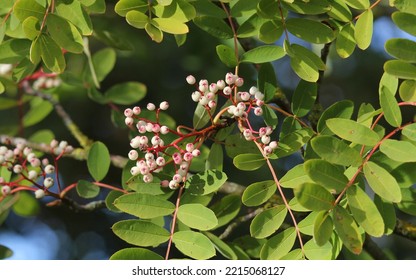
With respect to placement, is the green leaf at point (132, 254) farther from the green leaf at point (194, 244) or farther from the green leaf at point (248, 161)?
the green leaf at point (248, 161)

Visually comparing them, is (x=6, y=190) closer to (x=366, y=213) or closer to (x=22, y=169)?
(x=22, y=169)

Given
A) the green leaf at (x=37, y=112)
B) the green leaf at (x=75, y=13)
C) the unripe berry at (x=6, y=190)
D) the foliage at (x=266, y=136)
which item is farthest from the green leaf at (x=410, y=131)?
the green leaf at (x=37, y=112)

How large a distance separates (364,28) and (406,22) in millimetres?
137

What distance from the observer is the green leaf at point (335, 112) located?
1.54m

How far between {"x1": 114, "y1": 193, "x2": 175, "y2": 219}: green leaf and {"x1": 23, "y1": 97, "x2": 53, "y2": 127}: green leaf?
115cm

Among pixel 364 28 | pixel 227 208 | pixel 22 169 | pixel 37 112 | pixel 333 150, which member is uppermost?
pixel 364 28

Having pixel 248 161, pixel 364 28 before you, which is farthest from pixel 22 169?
pixel 364 28

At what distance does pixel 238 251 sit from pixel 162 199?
285 millimetres

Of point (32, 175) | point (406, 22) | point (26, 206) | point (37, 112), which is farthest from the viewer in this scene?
point (26, 206)

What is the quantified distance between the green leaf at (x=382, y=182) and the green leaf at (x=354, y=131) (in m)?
0.05

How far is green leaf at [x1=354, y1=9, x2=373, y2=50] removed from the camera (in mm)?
1497

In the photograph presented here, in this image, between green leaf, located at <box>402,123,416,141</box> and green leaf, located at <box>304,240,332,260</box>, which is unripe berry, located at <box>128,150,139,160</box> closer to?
green leaf, located at <box>304,240,332,260</box>

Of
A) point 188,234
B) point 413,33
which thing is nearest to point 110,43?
point 188,234

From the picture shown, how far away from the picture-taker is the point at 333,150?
1.33 m
